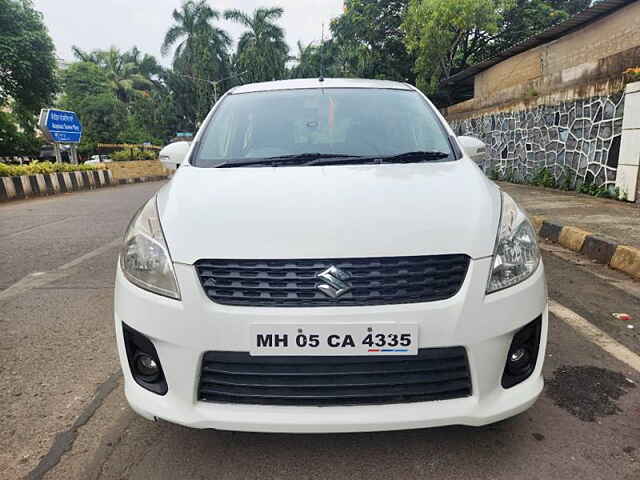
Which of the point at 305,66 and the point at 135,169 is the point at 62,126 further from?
the point at 305,66

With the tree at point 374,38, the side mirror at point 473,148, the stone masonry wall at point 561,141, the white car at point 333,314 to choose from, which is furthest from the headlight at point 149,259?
the tree at point 374,38

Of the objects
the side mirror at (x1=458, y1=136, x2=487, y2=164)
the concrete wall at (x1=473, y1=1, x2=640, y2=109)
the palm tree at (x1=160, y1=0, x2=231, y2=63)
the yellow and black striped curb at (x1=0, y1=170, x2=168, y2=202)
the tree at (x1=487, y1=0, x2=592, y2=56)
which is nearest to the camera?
the side mirror at (x1=458, y1=136, x2=487, y2=164)

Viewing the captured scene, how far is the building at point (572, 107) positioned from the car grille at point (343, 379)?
6712mm

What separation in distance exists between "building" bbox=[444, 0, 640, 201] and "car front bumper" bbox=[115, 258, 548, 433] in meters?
6.56

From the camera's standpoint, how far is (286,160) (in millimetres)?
2314

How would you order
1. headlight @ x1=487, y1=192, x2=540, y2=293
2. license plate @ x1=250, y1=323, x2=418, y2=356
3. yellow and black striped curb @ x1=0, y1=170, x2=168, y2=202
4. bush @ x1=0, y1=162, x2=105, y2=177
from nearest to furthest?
license plate @ x1=250, y1=323, x2=418, y2=356 < headlight @ x1=487, y1=192, x2=540, y2=293 < yellow and black striped curb @ x1=0, y1=170, x2=168, y2=202 < bush @ x1=0, y1=162, x2=105, y2=177

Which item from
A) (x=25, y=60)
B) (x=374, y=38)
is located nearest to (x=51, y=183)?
(x=25, y=60)

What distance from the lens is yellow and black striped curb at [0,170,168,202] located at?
11.1m

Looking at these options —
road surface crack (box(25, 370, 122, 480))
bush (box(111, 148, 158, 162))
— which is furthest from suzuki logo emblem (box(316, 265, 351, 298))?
bush (box(111, 148, 158, 162))

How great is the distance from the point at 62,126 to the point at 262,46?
2289cm

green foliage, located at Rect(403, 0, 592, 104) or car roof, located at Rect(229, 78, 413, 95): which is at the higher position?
green foliage, located at Rect(403, 0, 592, 104)

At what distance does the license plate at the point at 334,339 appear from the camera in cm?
150

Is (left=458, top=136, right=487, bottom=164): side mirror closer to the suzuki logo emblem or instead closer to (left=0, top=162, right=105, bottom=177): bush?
the suzuki logo emblem

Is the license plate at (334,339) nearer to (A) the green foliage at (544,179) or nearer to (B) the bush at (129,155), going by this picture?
(A) the green foliage at (544,179)
